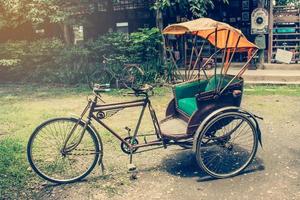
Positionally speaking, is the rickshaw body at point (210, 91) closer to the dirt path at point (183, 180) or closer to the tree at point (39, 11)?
the dirt path at point (183, 180)

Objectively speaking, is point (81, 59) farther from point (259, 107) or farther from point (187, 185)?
point (187, 185)

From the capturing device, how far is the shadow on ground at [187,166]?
17.1 feet

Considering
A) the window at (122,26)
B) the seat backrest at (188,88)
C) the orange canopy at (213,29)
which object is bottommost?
the seat backrest at (188,88)

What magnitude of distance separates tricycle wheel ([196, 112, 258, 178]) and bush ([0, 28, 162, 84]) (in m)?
6.27

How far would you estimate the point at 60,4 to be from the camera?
13906 mm

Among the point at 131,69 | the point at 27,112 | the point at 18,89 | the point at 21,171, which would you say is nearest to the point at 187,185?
the point at 21,171

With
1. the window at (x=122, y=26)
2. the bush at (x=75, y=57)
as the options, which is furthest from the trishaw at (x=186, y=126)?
the window at (x=122, y=26)

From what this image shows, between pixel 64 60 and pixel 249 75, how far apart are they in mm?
7222

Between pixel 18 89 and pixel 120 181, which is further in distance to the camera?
pixel 18 89

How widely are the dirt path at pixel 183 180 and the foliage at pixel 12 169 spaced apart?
41cm

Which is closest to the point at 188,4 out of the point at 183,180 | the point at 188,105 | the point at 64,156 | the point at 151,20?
the point at 151,20

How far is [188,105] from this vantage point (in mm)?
5617

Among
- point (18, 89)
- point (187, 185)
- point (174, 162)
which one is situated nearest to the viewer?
point (187, 185)

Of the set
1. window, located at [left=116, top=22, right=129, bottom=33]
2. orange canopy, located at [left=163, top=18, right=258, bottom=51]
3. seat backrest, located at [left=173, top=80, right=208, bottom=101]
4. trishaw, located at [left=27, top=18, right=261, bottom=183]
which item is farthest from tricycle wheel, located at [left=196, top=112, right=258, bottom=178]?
window, located at [left=116, top=22, right=129, bottom=33]
